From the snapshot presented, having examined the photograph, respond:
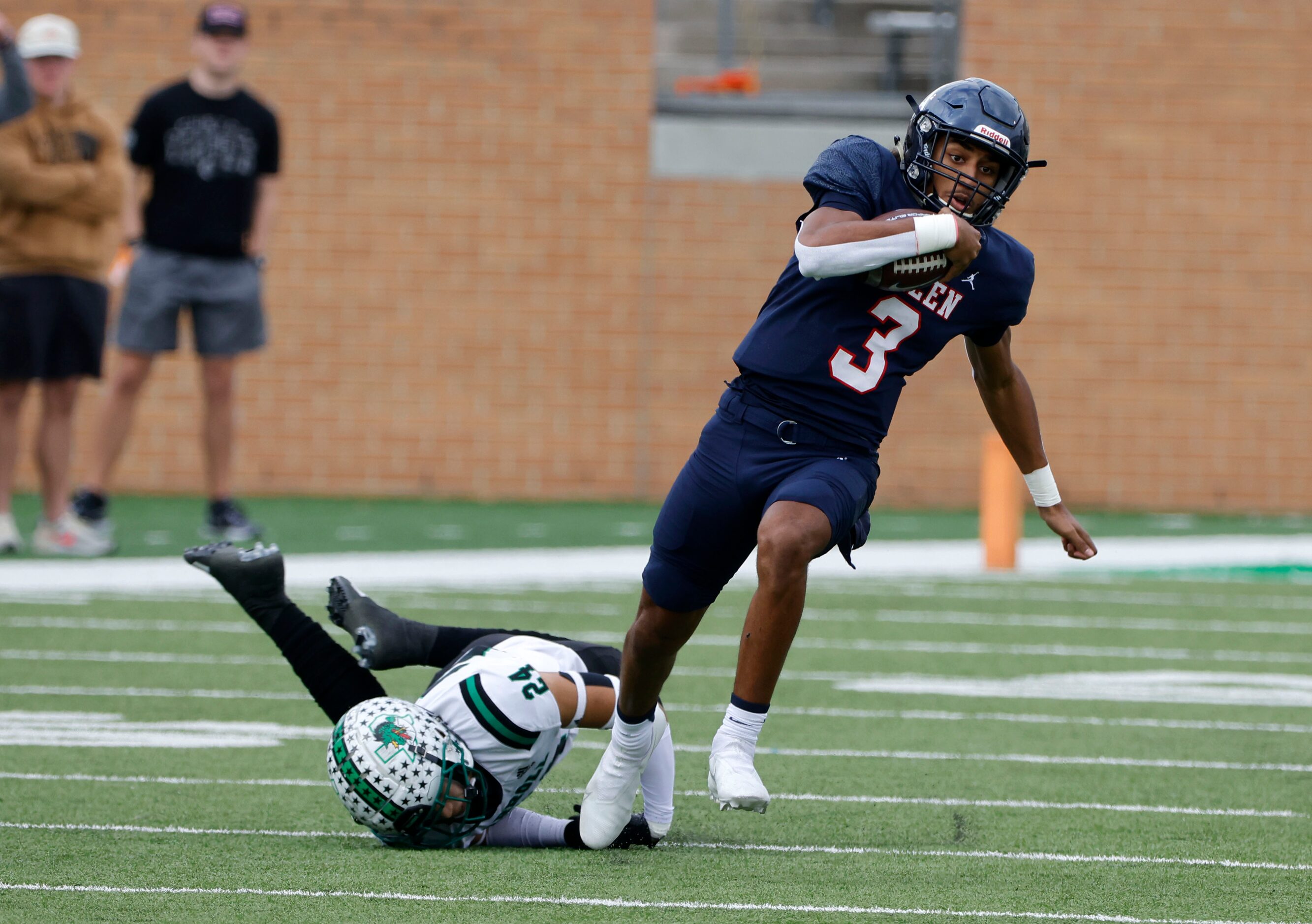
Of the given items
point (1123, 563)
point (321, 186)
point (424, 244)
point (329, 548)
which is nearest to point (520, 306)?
point (424, 244)

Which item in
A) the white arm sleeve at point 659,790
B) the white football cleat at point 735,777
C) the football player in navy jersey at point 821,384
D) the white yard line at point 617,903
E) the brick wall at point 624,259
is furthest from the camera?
the brick wall at point 624,259

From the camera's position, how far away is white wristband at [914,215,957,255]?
419 centimetres

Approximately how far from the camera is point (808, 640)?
27.1ft

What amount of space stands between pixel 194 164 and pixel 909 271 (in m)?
A: 6.56

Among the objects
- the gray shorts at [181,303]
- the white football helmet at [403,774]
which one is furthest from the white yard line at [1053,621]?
the white football helmet at [403,774]

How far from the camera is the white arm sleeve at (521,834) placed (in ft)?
14.7

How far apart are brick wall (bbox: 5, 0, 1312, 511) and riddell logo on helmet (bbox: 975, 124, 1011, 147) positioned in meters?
10.0

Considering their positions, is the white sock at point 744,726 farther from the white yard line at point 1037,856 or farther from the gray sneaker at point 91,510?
the gray sneaker at point 91,510

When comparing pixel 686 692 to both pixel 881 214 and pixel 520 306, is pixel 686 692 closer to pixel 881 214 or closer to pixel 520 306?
pixel 881 214

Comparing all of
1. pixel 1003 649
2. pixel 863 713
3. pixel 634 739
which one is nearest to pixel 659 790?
pixel 634 739

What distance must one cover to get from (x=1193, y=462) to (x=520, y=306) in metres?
5.41

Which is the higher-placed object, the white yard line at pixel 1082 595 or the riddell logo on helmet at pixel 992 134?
the riddell logo on helmet at pixel 992 134

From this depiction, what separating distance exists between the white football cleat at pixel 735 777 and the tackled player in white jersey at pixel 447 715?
1.13 feet

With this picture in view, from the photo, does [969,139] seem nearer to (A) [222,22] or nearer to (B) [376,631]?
(B) [376,631]
